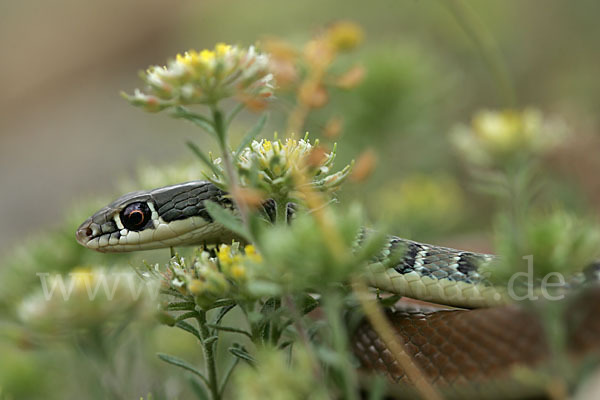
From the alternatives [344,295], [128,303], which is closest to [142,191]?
[128,303]

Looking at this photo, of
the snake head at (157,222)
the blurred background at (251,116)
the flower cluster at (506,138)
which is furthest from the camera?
the blurred background at (251,116)

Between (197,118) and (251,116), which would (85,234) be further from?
(251,116)

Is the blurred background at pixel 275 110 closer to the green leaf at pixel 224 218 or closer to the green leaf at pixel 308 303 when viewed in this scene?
the green leaf at pixel 308 303

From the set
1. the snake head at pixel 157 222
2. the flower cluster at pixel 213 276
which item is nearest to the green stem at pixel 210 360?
the flower cluster at pixel 213 276

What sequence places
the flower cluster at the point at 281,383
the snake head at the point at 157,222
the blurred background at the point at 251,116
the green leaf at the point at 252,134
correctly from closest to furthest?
the flower cluster at the point at 281,383 < the green leaf at the point at 252,134 < the snake head at the point at 157,222 < the blurred background at the point at 251,116

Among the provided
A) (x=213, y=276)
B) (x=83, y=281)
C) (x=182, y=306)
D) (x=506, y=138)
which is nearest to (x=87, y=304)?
(x=83, y=281)

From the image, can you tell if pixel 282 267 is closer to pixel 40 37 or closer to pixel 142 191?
pixel 142 191

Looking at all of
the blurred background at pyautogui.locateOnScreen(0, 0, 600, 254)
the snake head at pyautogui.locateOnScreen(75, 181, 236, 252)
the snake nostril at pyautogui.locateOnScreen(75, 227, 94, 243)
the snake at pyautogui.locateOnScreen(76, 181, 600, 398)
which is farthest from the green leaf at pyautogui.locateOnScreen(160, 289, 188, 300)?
the blurred background at pyautogui.locateOnScreen(0, 0, 600, 254)

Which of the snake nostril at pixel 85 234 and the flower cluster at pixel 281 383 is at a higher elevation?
the snake nostril at pixel 85 234
